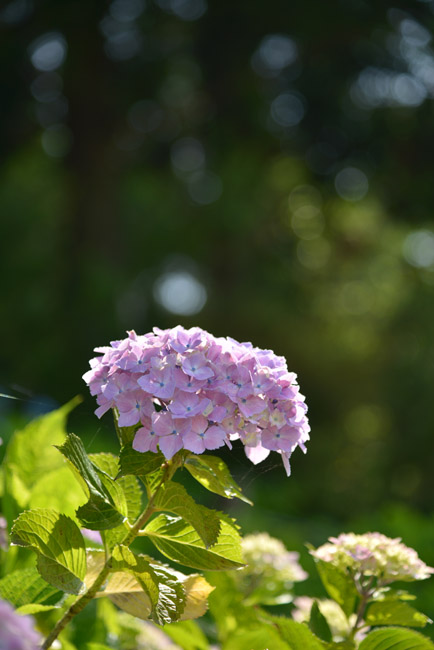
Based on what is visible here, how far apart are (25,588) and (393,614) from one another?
650mm

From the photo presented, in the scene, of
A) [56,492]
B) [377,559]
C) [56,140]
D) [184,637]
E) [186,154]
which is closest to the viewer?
[377,559]

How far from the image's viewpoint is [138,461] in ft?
3.34

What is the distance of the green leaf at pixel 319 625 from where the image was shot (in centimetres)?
128

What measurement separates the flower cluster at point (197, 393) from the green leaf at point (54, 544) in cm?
19

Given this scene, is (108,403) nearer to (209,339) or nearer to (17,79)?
(209,339)

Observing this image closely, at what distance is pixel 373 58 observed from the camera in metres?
9.33

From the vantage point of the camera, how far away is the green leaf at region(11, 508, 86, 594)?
1.05 metres

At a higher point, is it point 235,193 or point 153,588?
point 153,588

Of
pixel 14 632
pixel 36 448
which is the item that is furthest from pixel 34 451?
pixel 14 632

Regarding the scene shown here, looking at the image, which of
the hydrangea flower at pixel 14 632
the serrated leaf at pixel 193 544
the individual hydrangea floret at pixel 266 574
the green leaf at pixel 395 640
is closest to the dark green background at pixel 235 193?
the individual hydrangea floret at pixel 266 574

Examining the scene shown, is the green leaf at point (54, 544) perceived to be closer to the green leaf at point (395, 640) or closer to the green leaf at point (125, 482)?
the green leaf at point (125, 482)

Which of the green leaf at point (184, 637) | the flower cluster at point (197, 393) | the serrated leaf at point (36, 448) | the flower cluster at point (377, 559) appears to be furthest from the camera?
the serrated leaf at point (36, 448)

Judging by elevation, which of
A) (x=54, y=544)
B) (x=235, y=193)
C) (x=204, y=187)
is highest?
(x=54, y=544)

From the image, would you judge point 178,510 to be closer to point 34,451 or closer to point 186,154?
point 34,451
